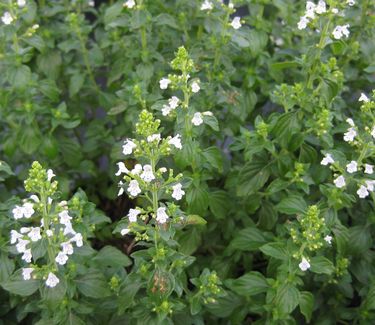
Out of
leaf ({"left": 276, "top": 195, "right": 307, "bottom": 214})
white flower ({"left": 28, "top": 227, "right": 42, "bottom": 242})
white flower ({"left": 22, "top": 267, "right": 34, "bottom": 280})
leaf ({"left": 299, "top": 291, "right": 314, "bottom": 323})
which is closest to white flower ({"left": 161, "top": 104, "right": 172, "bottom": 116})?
leaf ({"left": 276, "top": 195, "right": 307, "bottom": 214})

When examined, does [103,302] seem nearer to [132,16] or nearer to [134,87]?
[134,87]

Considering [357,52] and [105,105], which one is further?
[105,105]

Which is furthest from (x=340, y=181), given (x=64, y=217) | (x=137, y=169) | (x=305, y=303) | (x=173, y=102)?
(x=64, y=217)

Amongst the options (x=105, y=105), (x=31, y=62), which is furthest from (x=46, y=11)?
(x=105, y=105)

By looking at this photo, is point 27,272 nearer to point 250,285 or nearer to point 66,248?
point 66,248

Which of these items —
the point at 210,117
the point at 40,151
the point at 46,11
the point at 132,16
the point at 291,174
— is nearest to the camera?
the point at 210,117

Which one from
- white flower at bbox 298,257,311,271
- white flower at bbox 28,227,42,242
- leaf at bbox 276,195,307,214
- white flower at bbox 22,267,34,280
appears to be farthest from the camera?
leaf at bbox 276,195,307,214

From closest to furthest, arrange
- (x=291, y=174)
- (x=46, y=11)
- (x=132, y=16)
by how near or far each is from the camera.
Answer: (x=291, y=174), (x=132, y=16), (x=46, y=11)

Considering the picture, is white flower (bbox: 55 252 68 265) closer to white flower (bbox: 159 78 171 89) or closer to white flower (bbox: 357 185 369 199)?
white flower (bbox: 159 78 171 89)
